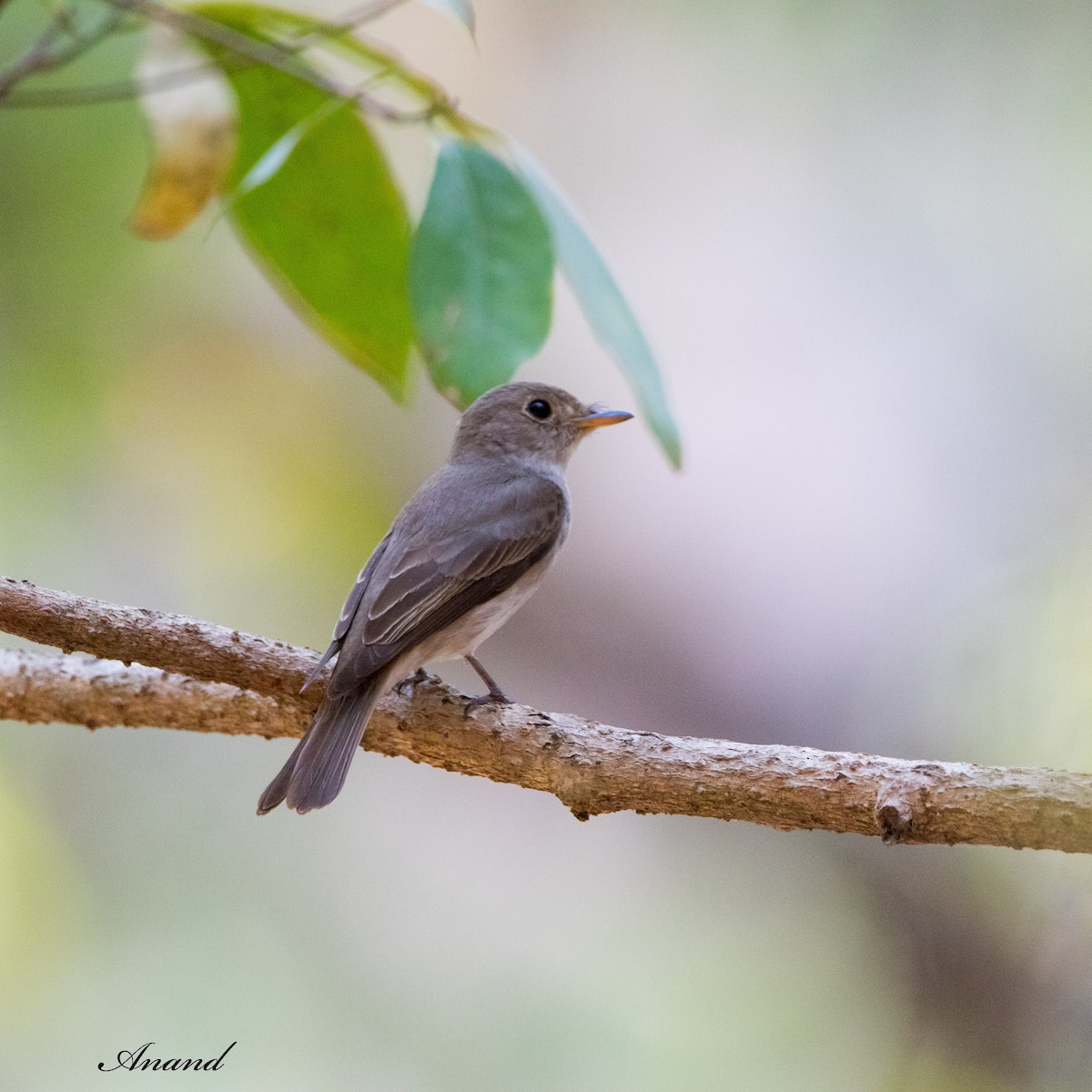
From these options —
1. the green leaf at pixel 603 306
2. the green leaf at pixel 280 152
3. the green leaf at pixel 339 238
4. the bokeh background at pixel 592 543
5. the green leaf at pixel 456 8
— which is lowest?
the bokeh background at pixel 592 543

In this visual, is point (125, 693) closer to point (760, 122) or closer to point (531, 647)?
point (531, 647)

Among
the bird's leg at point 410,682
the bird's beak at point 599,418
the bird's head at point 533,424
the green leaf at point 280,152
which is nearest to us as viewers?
the green leaf at point 280,152

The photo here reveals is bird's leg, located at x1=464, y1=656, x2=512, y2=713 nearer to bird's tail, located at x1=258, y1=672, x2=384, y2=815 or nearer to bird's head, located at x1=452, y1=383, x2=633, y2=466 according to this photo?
bird's tail, located at x1=258, y1=672, x2=384, y2=815

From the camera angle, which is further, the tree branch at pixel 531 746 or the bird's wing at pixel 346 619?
the bird's wing at pixel 346 619

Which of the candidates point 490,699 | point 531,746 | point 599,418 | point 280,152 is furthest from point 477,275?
point 599,418

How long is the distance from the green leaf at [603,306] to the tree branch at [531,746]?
0.66m

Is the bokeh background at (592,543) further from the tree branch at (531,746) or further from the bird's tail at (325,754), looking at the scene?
the bird's tail at (325,754)

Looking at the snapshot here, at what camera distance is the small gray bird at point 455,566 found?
2.32 meters

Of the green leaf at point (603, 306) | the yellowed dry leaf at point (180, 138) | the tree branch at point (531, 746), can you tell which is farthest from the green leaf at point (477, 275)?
the tree branch at point (531, 746)

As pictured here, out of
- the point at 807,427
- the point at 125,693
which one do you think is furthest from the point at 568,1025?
the point at 807,427

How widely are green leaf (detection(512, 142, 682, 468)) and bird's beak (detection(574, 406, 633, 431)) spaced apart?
1.40m

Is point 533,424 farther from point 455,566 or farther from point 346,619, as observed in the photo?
point 346,619

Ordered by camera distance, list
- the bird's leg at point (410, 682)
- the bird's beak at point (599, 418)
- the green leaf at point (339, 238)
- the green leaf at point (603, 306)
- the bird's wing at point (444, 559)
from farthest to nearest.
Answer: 1. the bird's beak at point (599, 418)
2. the bird's leg at point (410, 682)
3. the bird's wing at point (444, 559)
4. the green leaf at point (339, 238)
5. the green leaf at point (603, 306)

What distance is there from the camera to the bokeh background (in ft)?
10.5
